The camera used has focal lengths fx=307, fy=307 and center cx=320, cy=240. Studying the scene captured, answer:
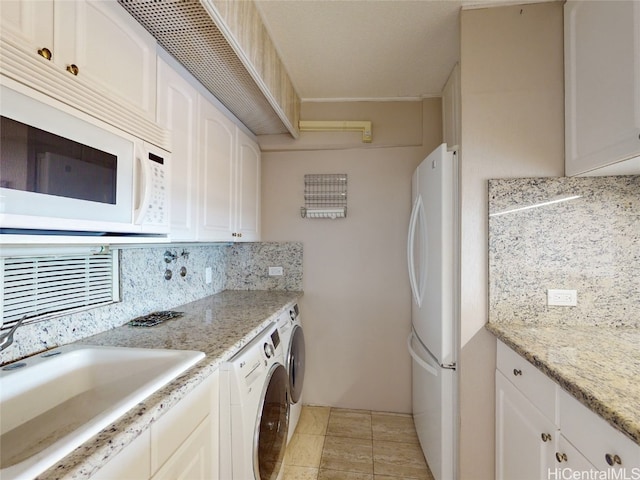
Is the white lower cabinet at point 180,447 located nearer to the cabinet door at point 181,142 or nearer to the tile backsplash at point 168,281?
the tile backsplash at point 168,281

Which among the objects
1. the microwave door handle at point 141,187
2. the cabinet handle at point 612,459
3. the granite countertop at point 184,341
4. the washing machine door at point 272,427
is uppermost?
the microwave door handle at point 141,187

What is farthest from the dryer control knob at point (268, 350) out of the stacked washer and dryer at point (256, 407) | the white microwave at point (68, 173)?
the white microwave at point (68, 173)

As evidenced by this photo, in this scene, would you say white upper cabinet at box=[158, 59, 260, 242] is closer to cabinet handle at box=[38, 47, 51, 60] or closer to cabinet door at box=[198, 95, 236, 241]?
cabinet door at box=[198, 95, 236, 241]

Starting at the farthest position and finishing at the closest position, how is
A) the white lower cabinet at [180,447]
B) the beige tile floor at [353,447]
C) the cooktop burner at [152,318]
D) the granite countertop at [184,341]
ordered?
1. the beige tile floor at [353,447]
2. the cooktop burner at [152,318]
3. the white lower cabinet at [180,447]
4. the granite countertop at [184,341]

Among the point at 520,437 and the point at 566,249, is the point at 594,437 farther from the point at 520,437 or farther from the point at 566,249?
the point at 566,249

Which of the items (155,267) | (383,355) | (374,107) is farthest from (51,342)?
(374,107)

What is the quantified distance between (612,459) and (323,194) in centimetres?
214

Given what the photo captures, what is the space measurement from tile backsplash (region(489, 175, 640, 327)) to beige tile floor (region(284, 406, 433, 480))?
116cm

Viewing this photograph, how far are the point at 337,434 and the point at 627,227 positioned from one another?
2099 millimetres

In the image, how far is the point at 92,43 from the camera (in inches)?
36.2

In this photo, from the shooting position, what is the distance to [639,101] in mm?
1051

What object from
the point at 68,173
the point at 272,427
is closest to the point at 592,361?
the point at 272,427

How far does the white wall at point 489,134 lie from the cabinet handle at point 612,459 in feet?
2.46

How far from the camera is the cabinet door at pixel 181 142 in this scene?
1325mm
